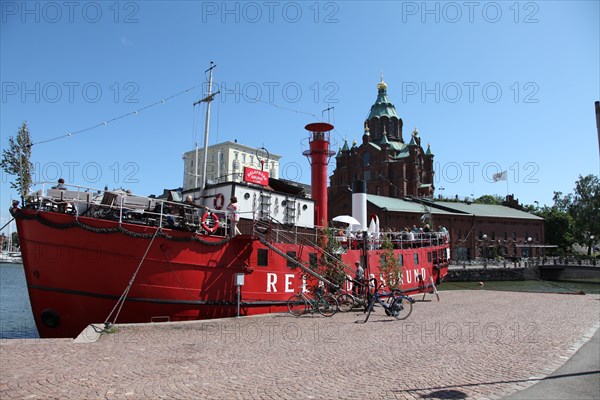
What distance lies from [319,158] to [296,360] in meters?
15.2

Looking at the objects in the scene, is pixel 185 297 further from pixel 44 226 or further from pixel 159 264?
pixel 44 226

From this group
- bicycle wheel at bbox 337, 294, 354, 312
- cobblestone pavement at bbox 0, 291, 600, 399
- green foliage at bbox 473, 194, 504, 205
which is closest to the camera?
cobblestone pavement at bbox 0, 291, 600, 399

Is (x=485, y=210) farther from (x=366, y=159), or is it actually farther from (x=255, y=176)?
(x=255, y=176)

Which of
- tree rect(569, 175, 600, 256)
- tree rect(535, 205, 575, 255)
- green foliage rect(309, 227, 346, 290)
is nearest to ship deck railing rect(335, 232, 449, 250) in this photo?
green foliage rect(309, 227, 346, 290)

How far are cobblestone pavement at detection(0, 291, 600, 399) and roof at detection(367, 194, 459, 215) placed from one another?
52.1 meters

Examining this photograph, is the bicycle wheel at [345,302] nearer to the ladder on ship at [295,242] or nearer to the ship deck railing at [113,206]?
the ladder on ship at [295,242]

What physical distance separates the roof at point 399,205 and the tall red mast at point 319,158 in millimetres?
42351

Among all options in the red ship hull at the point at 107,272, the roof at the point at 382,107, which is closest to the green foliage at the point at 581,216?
the roof at the point at 382,107

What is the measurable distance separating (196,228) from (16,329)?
1053cm

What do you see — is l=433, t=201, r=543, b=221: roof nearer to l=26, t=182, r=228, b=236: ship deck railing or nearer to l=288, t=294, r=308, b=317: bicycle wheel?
l=288, t=294, r=308, b=317: bicycle wheel

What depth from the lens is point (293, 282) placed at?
53.8 feet

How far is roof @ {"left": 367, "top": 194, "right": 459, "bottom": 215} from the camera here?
213 ft

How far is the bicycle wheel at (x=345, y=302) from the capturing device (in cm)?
1609

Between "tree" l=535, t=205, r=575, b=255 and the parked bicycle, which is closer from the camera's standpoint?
the parked bicycle
